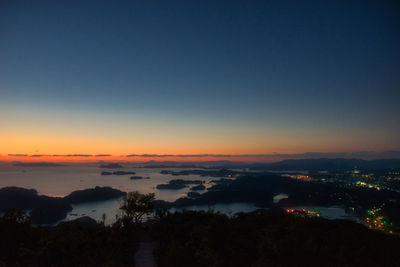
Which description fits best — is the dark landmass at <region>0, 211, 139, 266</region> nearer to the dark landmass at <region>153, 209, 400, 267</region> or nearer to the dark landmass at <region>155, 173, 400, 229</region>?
the dark landmass at <region>153, 209, 400, 267</region>

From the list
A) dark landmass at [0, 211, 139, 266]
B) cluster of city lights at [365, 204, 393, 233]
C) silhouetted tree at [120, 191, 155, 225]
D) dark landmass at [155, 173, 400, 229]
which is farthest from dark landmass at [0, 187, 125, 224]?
cluster of city lights at [365, 204, 393, 233]

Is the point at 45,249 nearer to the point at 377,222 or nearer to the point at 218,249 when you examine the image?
the point at 218,249

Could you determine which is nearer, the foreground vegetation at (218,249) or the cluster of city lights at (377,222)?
the foreground vegetation at (218,249)

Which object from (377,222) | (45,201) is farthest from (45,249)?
(45,201)

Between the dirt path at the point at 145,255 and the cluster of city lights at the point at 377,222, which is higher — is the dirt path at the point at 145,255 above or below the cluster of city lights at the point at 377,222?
above

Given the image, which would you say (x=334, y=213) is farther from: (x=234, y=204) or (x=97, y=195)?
(x=97, y=195)

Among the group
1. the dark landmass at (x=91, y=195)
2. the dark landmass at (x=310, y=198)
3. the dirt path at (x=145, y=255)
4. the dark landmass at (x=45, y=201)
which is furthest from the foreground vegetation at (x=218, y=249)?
the dark landmass at (x=91, y=195)

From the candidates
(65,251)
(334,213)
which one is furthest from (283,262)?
(334,213)

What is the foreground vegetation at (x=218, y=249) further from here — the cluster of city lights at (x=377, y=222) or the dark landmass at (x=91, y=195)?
the dark landmass at (x=91, y=195)
